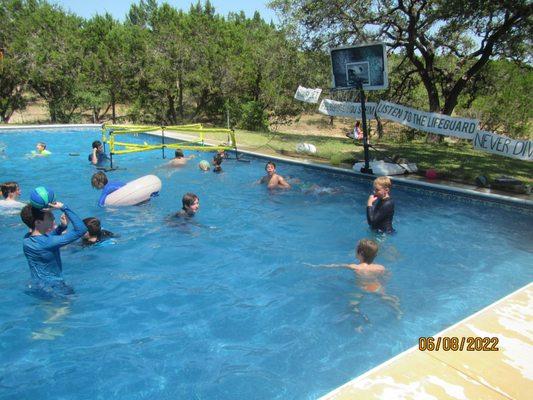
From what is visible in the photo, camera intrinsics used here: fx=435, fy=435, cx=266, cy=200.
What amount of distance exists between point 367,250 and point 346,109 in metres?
12.4

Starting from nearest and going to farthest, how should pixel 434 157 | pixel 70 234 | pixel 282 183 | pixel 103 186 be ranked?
pixel 70 234, pixel 103 186, pixel 282 183, pixel 434 157

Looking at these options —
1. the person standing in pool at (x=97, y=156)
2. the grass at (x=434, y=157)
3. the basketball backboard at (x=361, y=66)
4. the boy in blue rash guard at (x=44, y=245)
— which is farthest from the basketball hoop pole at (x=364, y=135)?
the boy in blue rash guard at (x=44, y=245)

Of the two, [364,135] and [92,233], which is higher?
[364,135]

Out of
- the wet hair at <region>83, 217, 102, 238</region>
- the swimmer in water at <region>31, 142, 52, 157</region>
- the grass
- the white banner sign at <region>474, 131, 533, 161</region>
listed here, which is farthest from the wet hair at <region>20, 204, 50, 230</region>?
the swimmer in water at <region>31, 142, 52, 157</region>

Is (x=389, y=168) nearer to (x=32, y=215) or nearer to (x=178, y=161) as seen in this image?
(x=178, y=161)

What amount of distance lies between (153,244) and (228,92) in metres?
20.9

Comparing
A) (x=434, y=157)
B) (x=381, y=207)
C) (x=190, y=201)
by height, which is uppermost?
(x=190, y=201)

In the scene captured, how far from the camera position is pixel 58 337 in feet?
15.9

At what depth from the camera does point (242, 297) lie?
5812mm

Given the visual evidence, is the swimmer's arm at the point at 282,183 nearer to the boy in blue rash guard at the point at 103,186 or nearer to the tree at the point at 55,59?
the boy in blue rash guard at the point at 103,186

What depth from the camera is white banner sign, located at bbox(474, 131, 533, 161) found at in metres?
10.7

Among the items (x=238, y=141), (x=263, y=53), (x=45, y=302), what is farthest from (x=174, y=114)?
(x=45, y=302)

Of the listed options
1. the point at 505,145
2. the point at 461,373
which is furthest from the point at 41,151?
the point at 461,373

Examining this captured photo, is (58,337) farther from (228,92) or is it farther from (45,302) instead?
(228,92)
